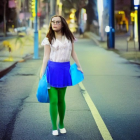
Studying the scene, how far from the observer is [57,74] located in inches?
203

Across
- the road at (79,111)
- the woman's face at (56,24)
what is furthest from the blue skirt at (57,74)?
the road at (79,111)

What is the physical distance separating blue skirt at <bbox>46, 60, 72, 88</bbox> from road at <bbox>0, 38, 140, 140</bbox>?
0.80 metres

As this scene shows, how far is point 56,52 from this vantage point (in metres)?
5.16

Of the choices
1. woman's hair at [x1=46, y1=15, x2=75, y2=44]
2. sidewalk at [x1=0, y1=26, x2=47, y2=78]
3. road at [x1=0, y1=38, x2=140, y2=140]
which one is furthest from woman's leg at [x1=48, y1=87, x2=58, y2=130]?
sidewalk at [x1=0, y1=26, x2=47, y2=78]

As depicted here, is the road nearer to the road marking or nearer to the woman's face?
the road marking

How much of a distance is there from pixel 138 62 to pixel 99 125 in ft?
38.7

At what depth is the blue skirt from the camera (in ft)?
16.8

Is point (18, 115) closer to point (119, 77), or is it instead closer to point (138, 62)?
point (119, 77)

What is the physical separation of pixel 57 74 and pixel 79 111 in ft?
6.64

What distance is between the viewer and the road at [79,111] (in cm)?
536

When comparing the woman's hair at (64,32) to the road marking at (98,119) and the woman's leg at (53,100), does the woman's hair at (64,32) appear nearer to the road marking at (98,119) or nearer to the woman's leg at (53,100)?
the woman's leg at (53,100)

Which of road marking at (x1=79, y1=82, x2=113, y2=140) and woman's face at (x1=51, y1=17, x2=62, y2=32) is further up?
woman's face at (x1=51, y1=17, x2=62, y2=32)

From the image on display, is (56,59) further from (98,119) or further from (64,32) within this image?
(98,119)

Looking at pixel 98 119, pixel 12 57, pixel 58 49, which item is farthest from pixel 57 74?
pixel 12 57
